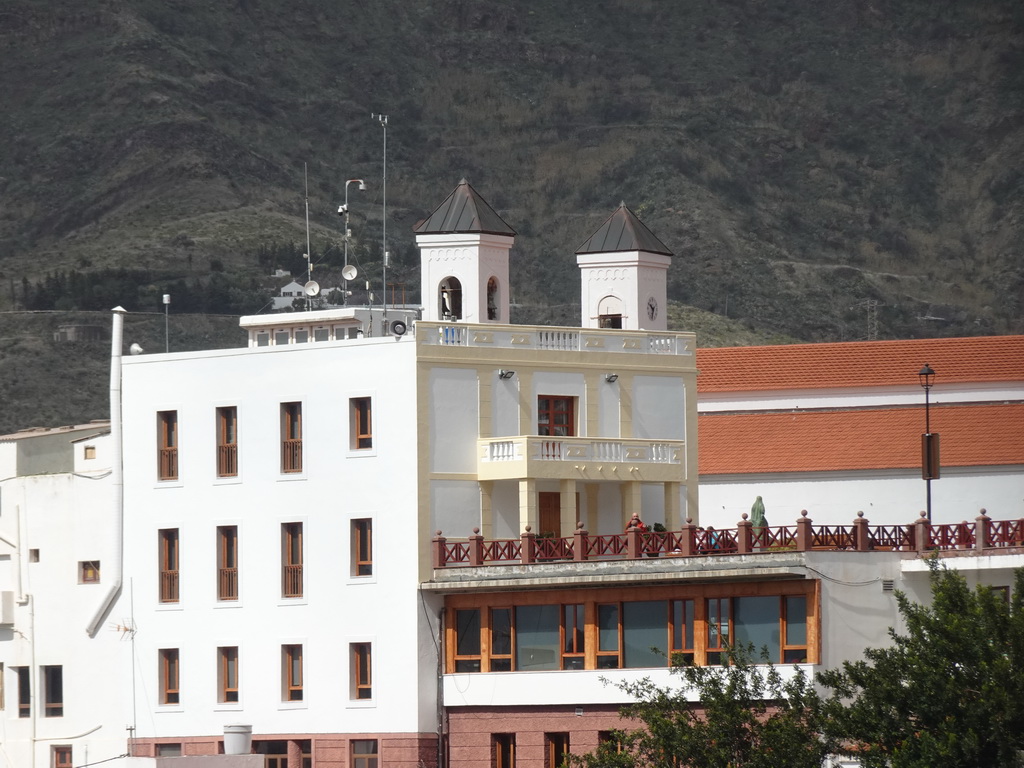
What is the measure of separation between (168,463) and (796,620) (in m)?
18.6

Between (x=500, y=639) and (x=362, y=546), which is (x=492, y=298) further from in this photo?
(x=500, y=639)

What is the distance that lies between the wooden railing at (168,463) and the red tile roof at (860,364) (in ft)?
105

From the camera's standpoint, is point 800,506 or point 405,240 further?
point 405,240

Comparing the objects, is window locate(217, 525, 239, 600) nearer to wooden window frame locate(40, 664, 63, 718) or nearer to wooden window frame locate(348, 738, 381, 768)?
wooden window frame locate(348, 738, 381, 768)

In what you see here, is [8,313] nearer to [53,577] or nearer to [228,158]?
[228,158]

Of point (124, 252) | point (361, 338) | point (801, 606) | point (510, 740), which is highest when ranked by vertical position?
point (124, 252)

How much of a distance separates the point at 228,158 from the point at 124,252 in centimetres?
2413

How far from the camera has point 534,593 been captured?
55969mm

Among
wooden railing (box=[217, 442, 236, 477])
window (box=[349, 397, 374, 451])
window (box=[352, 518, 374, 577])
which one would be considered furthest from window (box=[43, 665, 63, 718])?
window (box=[349, 397, 374, 451])

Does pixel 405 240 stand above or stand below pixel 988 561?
above

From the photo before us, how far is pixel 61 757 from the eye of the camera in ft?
213

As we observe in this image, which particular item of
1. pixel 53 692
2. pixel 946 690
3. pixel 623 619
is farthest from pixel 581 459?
pixel 946 690

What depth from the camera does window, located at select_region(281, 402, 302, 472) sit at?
59594mm

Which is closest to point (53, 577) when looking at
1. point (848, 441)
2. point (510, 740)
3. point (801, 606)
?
point (510, 740)
